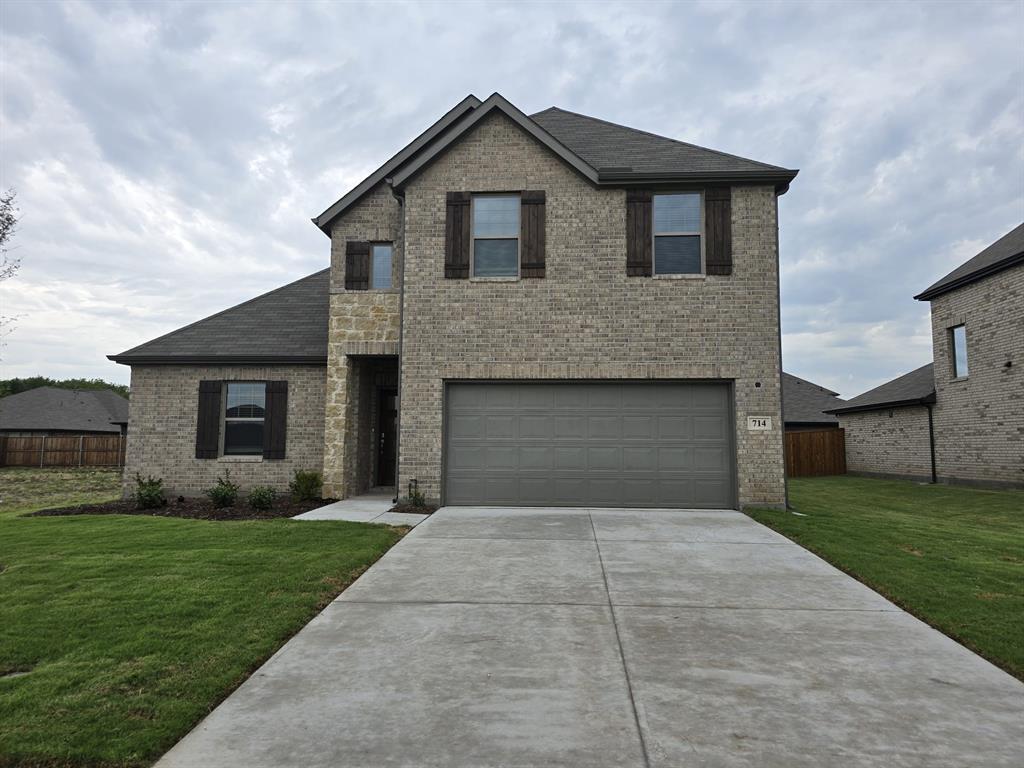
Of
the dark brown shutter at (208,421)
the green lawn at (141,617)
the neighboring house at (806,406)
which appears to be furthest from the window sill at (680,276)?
the neighboring house at (806,406)

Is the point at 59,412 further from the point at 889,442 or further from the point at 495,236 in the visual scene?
the point at 889,442

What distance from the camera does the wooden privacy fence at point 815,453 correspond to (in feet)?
83.7

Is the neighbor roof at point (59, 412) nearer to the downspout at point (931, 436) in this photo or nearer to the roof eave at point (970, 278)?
the downspout at point (931, 436)

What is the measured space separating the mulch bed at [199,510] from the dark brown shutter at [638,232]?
789cm

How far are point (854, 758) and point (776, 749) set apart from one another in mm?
355

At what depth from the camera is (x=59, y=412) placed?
134 feet

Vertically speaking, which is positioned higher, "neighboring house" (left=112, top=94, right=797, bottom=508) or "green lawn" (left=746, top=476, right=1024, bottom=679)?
"neighboring house" (left=112, top=94, right=797, bottom=508)

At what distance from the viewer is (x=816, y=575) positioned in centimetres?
662

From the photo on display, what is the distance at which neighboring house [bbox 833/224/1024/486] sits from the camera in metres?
16.5

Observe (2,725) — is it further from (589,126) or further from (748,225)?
(589,126)

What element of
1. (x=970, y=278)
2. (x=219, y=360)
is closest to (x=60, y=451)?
(x=219, y=360)

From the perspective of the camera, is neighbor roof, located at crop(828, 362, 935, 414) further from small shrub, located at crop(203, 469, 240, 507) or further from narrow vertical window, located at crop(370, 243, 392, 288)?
small shrub, located at crop(203, 469, 240, 507)

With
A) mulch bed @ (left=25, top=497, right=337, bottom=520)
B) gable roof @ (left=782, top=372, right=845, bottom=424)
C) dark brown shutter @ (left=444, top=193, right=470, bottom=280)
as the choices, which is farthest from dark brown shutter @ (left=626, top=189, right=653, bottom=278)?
gable roof @ (left=782, top=372, right=845, bottom=424)

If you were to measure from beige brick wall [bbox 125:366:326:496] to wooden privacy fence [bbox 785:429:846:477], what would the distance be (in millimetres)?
20327
